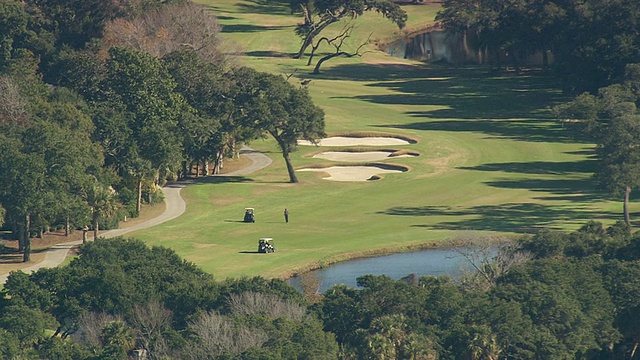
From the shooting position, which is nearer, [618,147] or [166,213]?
[618,147]

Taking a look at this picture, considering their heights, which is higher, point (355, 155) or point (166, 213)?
point (355, 155)

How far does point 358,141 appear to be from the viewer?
154500mm

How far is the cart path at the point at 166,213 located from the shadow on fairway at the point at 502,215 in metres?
17.0

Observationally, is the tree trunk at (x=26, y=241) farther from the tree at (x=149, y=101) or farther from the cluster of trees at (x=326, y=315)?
the tree at (x=149, y=101)

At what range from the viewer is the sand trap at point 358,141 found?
153m

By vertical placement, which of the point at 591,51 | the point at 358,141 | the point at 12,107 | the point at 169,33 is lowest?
the point at 358,141

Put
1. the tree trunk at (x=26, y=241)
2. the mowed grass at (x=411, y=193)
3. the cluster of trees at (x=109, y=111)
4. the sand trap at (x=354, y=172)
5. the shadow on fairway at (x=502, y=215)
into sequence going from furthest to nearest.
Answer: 1. the sand trap at (x=354, y=172)
2. the shadow on fairway at (x=502, y=215)
3. the mowed grass at (x=411, y=193)
4. the cluster of trees at (x=109, y=111)
5. the tree trunk at (x=26, y=241)

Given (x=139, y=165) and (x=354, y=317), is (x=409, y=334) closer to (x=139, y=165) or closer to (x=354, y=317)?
(x=354, y=317)

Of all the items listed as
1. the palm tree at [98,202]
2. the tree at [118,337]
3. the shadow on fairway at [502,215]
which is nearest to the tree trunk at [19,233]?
the palm tree at [98,202]

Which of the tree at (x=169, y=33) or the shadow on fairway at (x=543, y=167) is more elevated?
the tree at (x=169, y=33)

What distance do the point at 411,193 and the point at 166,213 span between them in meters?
21.0

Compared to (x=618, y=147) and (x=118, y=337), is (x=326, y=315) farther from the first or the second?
(x=618, y=147)

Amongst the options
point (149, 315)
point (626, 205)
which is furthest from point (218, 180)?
point (149, 315)

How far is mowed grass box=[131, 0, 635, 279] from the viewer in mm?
110062
